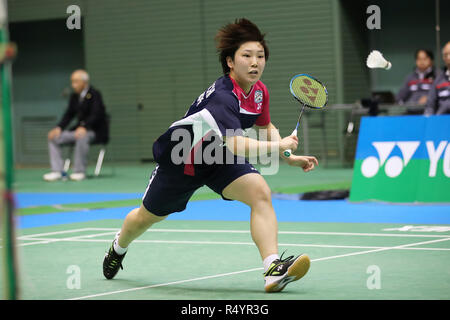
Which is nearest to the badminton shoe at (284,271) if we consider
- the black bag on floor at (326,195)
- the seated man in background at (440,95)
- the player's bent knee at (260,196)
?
the player's bent knee at (260,196)

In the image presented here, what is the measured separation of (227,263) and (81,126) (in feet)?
31.7

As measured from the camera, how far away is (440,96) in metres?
12.1

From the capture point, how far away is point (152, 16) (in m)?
19.7

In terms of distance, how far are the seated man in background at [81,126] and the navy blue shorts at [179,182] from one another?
32.7 feet

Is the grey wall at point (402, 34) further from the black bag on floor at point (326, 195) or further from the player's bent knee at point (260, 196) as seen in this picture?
the player's bent knee at point (260, 196)

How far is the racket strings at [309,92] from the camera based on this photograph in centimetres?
564

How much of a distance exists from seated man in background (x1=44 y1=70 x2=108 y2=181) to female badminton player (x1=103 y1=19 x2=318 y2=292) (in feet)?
32.5

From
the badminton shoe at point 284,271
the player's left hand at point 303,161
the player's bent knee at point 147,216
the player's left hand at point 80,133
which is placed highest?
the player's left hand at point 303,161

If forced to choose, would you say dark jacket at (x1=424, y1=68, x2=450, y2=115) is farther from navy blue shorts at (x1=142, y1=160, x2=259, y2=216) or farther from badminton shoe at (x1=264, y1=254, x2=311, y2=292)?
badminton shoe at (x1=264, y1=254, x2=311, y2=292)

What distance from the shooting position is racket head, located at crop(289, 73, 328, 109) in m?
5.63

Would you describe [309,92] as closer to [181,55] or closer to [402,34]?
[402,34]
